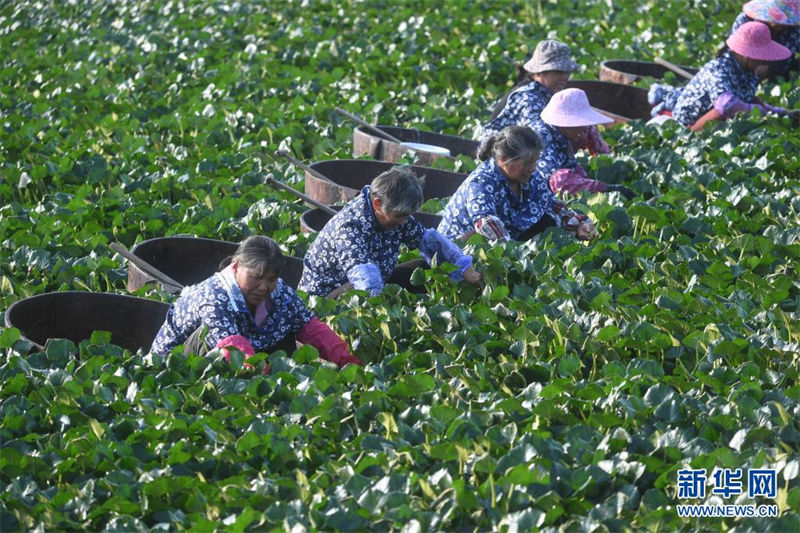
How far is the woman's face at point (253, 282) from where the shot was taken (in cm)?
505

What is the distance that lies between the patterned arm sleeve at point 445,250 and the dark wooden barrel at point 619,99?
461cm

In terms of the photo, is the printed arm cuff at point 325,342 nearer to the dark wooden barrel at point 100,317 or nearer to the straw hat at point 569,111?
the dark wooden barrel at point 100,317

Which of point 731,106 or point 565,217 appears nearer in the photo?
point 565,217

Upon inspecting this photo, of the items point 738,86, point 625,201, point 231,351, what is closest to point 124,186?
point 625,201

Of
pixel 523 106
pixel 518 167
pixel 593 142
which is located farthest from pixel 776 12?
pixel 518 167

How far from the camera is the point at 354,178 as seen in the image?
27.3 ft

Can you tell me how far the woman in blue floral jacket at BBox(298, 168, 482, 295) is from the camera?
19.1 feet

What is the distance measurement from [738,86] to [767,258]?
323 centimetres

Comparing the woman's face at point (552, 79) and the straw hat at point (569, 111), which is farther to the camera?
the woman's face at point (552, 79)

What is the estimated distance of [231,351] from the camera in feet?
16.4

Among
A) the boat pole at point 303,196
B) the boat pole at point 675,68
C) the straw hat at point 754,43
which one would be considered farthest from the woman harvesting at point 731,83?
the boat pole at point 303,196

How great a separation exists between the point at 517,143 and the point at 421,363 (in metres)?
1.62

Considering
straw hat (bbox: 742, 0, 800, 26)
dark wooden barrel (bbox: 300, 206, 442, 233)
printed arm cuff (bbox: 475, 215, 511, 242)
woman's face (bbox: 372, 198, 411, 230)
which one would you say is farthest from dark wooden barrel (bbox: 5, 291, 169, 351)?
straw hat (bbox: 742, 0, 800, 26)

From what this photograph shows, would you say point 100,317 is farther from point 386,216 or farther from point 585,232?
→ point 585,232
